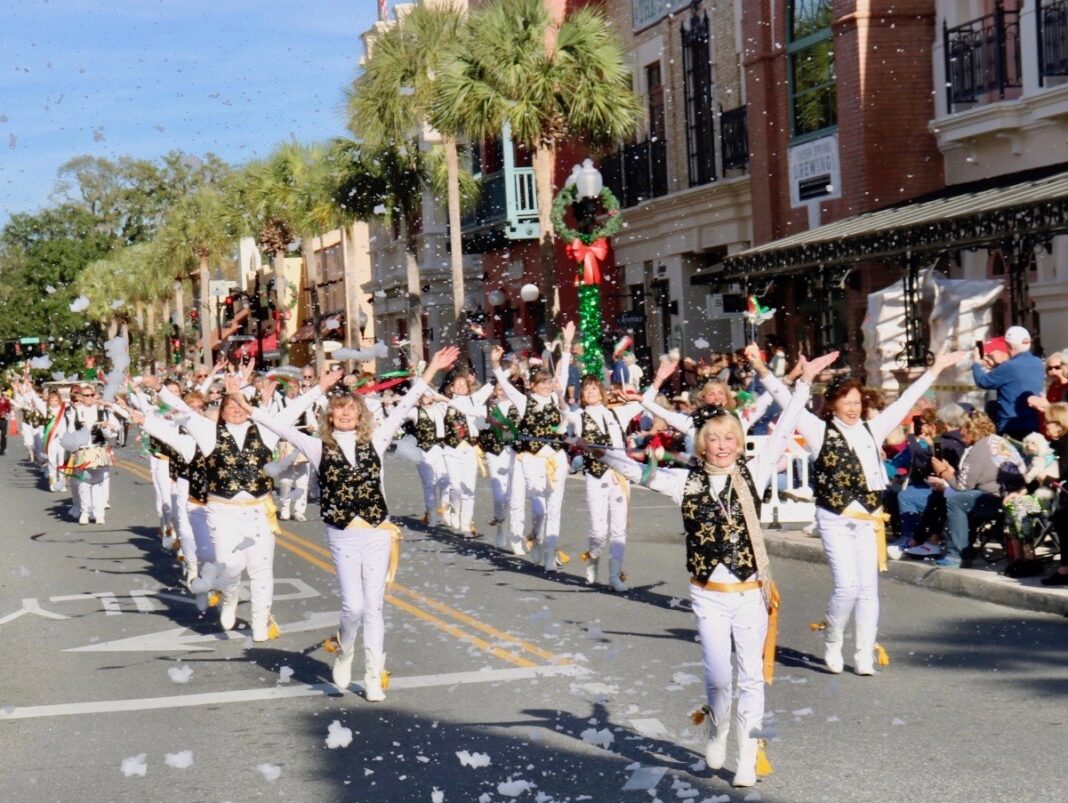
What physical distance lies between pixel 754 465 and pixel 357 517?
8.00 feet

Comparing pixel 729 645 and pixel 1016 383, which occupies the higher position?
pixel 1016 383

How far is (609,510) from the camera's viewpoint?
45.3ft

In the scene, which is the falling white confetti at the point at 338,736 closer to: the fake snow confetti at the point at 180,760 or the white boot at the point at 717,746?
the fake snow confetti at the point at 180,760

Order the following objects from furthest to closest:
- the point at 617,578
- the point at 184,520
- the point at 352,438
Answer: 1. the point at 184,520
2. the point at 617,578
3. the point at 352,438

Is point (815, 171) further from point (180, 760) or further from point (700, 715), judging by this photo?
point (180, 760)

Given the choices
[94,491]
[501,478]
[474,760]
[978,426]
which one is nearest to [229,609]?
[474,760]

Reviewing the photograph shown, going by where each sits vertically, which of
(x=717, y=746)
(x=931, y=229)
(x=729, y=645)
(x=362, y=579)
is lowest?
(x=717, y=746)

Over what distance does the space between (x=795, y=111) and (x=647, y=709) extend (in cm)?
2025

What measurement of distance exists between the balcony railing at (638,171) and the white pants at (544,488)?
18.4 m

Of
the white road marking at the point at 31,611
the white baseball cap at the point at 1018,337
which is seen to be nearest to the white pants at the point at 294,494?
the white road marking at the point at 31,611

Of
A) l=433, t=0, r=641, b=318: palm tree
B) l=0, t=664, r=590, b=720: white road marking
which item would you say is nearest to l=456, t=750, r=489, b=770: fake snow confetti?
l=0, t=664, r=590, b=720: white road marking

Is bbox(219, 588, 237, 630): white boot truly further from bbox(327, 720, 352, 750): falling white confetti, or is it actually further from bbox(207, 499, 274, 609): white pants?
bbox(327, 720, 352, 750): falling white confetti

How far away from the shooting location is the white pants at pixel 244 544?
39.1 ft

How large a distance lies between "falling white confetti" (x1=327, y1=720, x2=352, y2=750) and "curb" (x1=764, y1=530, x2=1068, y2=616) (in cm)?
552
